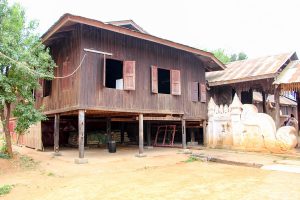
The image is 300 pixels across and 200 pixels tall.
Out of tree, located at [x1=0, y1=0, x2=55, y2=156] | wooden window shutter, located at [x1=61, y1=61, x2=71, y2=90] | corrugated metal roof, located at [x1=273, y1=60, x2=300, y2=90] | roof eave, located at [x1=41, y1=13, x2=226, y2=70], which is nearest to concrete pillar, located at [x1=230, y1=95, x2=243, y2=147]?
corrugated metal roof, located at [x1=273, y1=60, x2=300, y2=90]

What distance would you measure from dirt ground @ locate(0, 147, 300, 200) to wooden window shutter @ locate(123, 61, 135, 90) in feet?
9.93

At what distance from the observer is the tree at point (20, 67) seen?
10352 millimetres

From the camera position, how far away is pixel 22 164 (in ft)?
35.1

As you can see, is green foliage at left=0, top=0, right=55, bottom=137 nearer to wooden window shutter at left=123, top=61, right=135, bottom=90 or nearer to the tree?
the tree

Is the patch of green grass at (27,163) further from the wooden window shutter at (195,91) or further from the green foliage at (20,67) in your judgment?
the wooden window shutter at (195,91)

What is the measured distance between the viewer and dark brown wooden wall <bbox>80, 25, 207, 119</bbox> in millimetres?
11289

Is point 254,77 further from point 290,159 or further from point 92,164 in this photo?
point 92,164

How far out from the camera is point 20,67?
33.4ft

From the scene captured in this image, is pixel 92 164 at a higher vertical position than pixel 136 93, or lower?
lower

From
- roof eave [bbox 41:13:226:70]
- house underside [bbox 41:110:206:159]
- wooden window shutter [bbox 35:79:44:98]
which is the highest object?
roof eave [bbox 41:13:226:70]

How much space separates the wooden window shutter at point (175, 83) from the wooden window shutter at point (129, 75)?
2736mm

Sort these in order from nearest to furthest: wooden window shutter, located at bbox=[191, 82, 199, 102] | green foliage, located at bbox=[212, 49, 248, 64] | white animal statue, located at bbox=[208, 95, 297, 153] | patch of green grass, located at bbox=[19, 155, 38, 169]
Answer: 1. patch of green grass, located at bbox=[19, 155, 38, 169]
2. white animal statue, located at bbox=[208, 95, 297, 153]
3. wooden window shutter, located at bbox=[191, 82, 199, 102]
4. green foliage, located at bbox=[212, 49, 248, 64]

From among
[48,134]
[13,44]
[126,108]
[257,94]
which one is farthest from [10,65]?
[257,94]

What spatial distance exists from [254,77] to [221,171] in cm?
665
